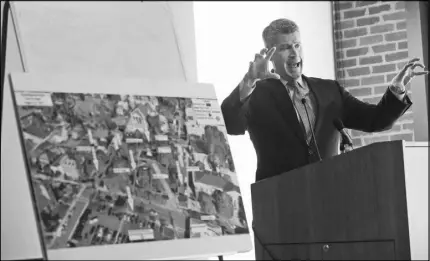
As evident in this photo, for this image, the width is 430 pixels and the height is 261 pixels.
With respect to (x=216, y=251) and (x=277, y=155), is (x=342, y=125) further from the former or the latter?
(x=216, y=251)

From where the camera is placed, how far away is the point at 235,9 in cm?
479

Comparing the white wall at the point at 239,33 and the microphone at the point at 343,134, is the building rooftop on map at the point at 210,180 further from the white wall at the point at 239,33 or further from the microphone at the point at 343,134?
the white wall at the point at 239,33

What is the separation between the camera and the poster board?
6.52 feet

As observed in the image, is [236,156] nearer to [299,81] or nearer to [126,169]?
[299,81]

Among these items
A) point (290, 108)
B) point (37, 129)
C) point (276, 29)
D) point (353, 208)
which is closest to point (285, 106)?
point (290, 108)

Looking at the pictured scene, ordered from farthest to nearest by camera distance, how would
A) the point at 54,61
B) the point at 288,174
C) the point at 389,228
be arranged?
the point at 54,61, the point at 288,174, the point at 389,228

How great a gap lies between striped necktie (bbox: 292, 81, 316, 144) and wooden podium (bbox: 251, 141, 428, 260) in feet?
0.84

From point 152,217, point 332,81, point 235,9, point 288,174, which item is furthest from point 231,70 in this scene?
point 152,217

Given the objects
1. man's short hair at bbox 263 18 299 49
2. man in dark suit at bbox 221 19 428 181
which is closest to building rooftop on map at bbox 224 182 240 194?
man in dark suit at bbox 221 19 428 181

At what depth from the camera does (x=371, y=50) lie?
292 cm

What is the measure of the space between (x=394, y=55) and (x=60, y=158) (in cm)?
137

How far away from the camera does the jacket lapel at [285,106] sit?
8.55 feet

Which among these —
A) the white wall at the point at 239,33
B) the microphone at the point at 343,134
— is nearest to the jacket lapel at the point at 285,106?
the microphone at the point at 343,134

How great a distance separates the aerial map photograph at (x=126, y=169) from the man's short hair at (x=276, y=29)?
0.47m
